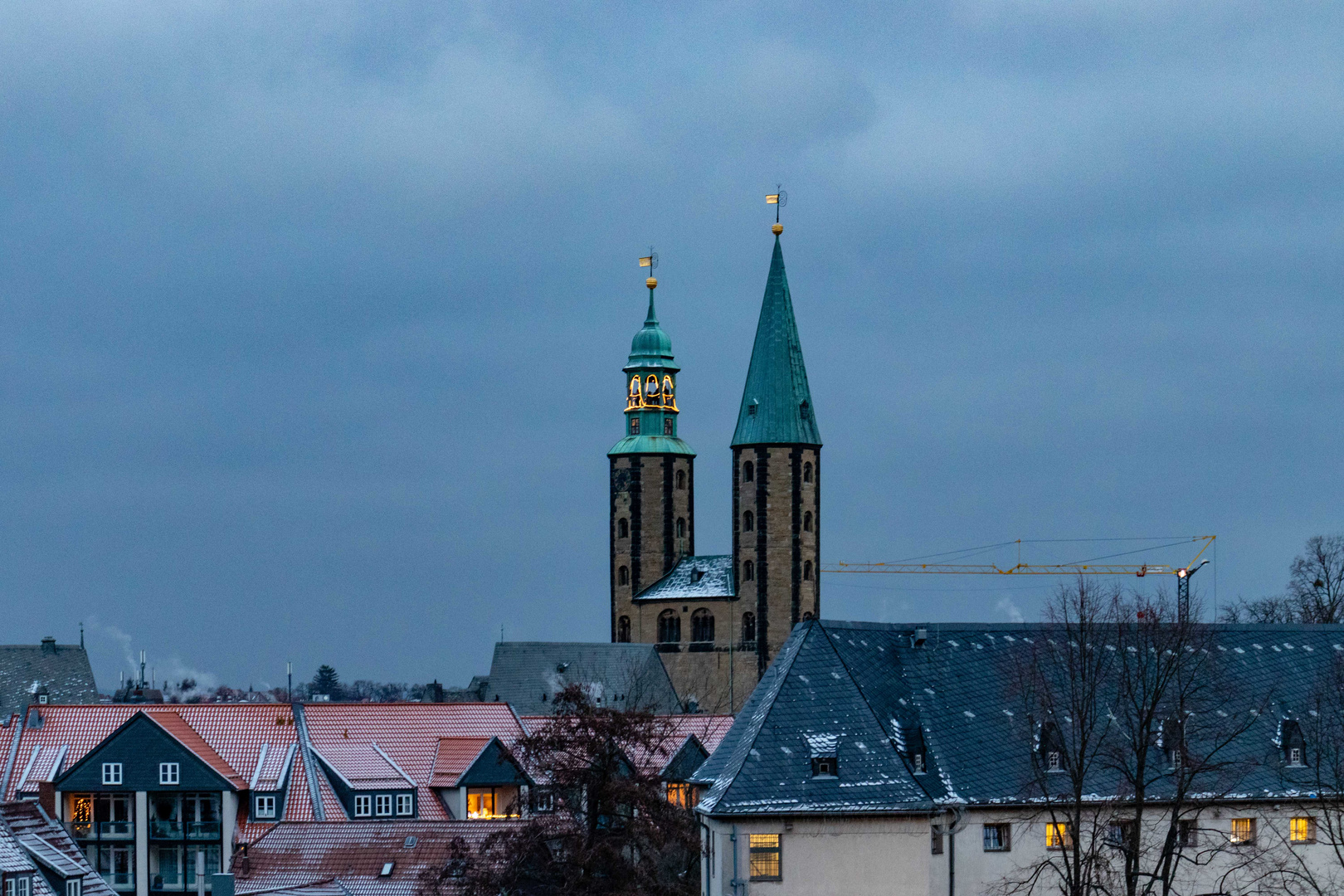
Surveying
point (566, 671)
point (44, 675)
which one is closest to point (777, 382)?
point (566, 671)

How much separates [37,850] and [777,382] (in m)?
99.6

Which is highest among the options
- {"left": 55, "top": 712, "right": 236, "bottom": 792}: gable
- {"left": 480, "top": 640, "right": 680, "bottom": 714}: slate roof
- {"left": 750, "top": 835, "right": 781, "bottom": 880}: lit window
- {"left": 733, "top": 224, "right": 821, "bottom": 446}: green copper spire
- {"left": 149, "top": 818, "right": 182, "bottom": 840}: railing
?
{"left": 733, "top": 224, "right": 821, "bottom": 446}: green copper spire

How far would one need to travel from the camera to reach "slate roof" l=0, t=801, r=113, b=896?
4838 cm

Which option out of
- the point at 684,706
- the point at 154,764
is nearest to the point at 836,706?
the point at 154,764

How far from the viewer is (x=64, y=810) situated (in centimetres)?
8312

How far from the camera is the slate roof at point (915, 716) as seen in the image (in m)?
49.2

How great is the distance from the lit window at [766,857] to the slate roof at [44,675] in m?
89.7

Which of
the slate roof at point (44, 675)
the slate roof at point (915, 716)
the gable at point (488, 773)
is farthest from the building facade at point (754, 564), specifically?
the slate roof at point (915, 716)

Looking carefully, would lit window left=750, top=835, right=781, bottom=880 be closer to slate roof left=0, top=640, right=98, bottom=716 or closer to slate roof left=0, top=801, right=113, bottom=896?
slate roof left=0, top=801, right=113, bottom=896

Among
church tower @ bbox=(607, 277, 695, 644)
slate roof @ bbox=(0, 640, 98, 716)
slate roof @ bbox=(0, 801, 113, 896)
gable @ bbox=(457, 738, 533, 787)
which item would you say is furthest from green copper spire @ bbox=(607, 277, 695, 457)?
slate roof @ bbox=(0, 801, 113, 896)

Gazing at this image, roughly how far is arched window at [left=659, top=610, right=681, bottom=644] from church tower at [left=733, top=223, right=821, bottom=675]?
5235mm

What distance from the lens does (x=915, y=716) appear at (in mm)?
52125

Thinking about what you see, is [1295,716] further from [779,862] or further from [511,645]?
[511,645]

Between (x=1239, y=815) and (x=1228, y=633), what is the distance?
6248mm
